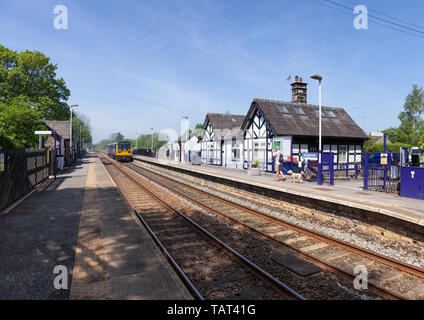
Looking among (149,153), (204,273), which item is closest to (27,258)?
(204,273)

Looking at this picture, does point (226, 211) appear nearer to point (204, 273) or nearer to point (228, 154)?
point (204, 273)

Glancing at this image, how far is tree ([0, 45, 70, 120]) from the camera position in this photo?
35562mm

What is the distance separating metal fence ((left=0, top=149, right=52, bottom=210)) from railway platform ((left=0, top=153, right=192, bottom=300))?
3.08 feet

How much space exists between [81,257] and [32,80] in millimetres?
42782

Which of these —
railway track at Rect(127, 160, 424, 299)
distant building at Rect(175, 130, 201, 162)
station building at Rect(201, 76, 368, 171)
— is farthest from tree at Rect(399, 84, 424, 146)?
railway track at Rect(127, 160, 424, 299)

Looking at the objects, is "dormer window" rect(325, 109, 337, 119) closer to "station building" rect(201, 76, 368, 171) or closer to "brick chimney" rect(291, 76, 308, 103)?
"station building" rect(201, 76, 368, 171)

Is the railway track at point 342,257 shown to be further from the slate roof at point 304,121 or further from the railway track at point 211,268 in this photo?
the slate roof at point 304,121

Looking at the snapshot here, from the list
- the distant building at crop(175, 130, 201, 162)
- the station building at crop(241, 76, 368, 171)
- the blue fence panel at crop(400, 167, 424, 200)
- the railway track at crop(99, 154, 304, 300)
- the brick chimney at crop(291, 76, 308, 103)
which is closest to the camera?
the railway track at crop(99, 154, 304, 300)

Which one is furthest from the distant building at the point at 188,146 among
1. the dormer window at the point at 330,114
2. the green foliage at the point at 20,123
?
the green foliage at the point at 20,123

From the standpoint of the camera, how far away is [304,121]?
69.6 ft

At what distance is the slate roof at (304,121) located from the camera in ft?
65.0

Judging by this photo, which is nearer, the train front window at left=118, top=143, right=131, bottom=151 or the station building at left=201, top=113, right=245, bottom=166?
the station building at left=201, top=113, right=245, bottom=166
